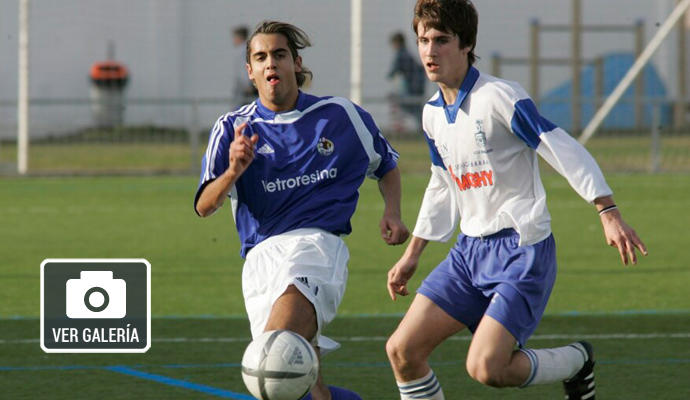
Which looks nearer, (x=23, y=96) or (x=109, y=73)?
(x=23, y=96)

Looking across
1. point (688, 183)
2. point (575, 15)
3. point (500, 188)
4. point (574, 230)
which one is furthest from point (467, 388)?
point (575, 15)

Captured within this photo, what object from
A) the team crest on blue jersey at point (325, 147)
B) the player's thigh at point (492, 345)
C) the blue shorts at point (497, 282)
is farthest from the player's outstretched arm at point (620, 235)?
the team crest on blue jersey at point (325, 147)

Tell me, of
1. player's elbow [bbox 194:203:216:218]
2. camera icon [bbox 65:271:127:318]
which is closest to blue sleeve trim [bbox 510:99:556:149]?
player's elbow [bbox 194:203:216:218]

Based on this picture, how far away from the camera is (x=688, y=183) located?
19.3 m

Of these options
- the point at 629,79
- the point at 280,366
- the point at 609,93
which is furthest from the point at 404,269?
the point at 609,93

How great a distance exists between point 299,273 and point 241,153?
0.58 meters

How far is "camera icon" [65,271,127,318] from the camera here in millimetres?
8930

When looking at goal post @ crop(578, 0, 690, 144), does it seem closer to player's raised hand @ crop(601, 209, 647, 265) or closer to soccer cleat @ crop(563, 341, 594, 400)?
soccer cleat @ crop(563, 341, 594, 400)

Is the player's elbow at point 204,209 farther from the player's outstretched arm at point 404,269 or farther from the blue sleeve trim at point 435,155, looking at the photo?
the blue sleeve trim at point 435,155

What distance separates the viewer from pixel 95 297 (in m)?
9.41

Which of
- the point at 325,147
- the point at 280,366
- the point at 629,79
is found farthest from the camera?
the point at 629,79

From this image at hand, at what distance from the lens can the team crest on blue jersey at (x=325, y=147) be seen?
19.4ft

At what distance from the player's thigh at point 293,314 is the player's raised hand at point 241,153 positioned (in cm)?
54

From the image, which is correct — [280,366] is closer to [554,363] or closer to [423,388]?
[423,388]
